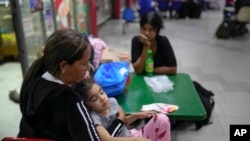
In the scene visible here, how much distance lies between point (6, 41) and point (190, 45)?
376 cm

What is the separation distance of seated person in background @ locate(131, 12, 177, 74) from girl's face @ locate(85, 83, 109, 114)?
0.98 metres

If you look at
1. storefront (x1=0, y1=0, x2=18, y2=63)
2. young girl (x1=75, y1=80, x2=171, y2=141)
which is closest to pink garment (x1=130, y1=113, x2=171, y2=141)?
young girl (x1=75, y1=80, x2=171, y2=141)

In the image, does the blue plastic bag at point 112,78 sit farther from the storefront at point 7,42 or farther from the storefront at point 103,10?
the storefront at point 103,10

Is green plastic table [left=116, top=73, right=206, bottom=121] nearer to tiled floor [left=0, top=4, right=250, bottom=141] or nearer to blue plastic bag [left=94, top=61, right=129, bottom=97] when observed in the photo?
blue plastic bag [left=94, top=61, right=129, bottom=97]

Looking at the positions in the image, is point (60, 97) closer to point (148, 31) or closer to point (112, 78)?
point (112, 78)

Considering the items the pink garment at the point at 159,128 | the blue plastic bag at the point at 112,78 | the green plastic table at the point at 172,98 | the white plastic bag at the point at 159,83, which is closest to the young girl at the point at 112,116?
the pink garment at the point at 159,128

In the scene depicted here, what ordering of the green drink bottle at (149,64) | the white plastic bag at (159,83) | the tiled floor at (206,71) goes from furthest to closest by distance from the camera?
the tiled floor at (206,71), the green drink bottle at (149,64), the white plastic bag at (159,83)

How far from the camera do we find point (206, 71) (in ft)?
14.3

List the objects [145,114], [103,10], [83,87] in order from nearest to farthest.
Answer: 1. [83,87]
2. [145,114]
3. [103,10]

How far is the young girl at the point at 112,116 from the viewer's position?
56.8 inches

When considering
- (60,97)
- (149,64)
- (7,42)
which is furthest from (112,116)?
(7,42)

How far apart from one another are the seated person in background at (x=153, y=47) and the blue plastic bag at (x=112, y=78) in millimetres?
463

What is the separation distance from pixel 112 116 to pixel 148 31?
3.60ft

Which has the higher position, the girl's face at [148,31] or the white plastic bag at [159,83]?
the girl's face at [148,31]
